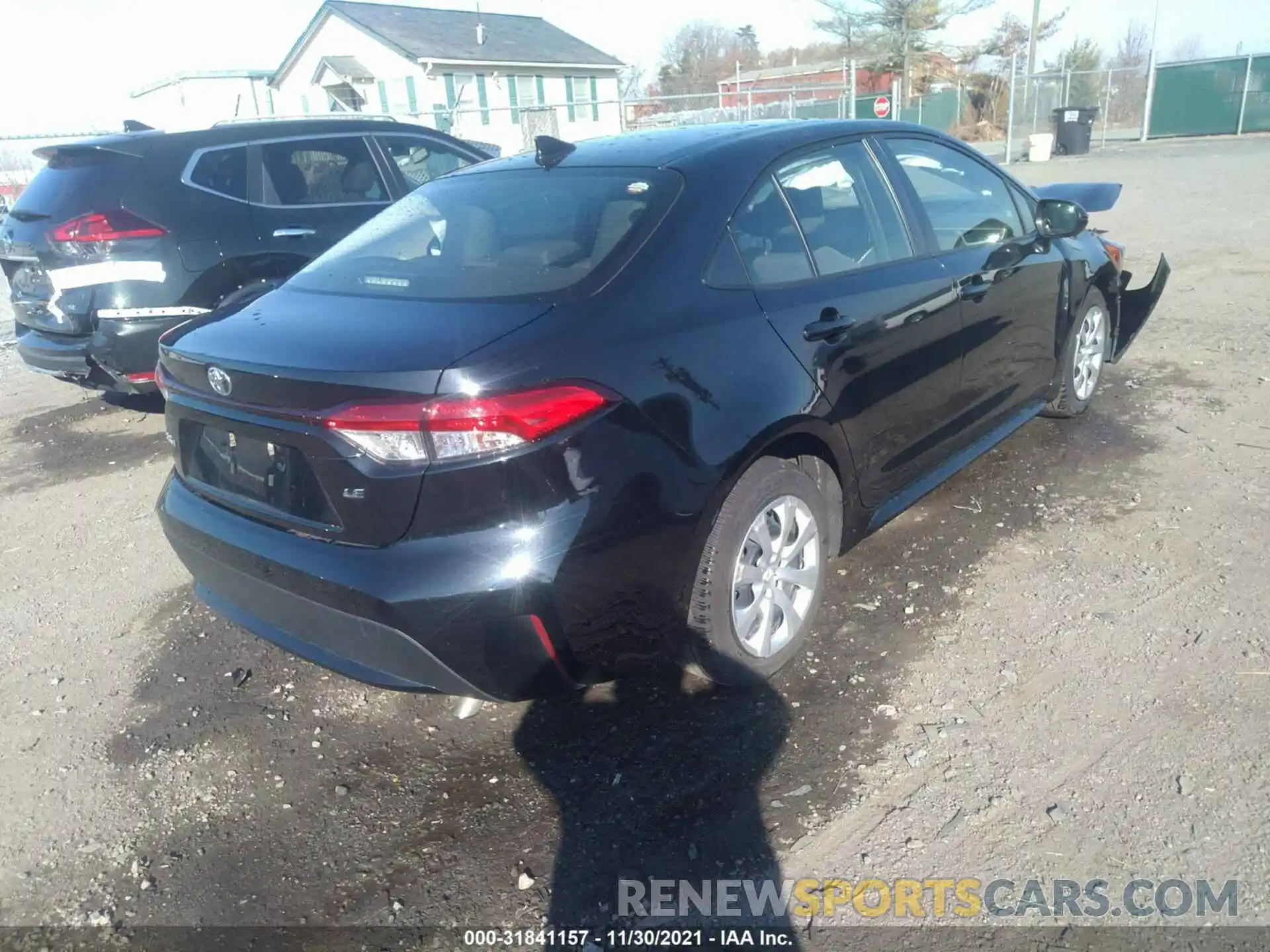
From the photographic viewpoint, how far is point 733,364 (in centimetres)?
270

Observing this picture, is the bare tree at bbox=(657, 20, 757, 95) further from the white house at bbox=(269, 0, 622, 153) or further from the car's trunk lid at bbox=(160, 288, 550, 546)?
the car's trunk lid at bbox=(160, 288, 550, 546)

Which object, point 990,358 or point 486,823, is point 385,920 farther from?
→ point 990,358

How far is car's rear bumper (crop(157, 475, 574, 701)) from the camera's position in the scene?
2307mm

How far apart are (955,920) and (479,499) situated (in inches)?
58.4

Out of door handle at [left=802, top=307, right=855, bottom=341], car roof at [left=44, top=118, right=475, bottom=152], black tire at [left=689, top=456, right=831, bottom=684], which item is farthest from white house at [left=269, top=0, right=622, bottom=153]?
black tire at [left=689, top=456, right=831, bottom=684]

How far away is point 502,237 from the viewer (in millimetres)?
3008

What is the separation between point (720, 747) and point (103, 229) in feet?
15.1

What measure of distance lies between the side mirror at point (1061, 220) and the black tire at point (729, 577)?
217 cm

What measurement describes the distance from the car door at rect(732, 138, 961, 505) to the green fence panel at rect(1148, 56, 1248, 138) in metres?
30.2

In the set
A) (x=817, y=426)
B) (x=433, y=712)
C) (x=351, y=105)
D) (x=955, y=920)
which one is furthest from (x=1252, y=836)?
(x=351, y=105)

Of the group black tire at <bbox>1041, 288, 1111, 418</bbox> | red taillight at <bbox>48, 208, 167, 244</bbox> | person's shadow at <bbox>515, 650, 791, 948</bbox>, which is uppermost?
red taillight at <bbox>48, 208, 167, 244</bbox>

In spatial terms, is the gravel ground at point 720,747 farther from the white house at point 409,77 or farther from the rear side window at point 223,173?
the white house at point 409,77

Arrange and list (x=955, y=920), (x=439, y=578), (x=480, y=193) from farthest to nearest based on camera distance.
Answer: (x=480, y=193), (x=439, y=578), (x=955, y=920)

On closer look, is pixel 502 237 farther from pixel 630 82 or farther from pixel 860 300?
pixel 630 82
